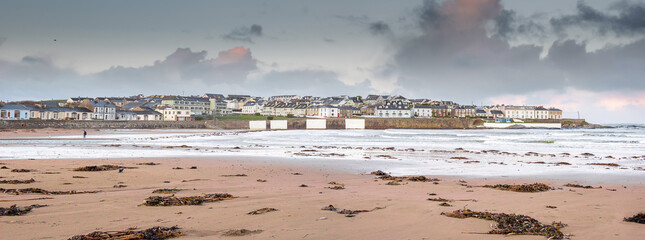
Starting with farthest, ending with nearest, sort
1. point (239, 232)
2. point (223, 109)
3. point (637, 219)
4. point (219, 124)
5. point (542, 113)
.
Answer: point (542, 113)
point (223, 109)
point (219, 124)
point (637, 219)
point (239, 232)

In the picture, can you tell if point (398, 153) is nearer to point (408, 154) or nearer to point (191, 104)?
point (408, 154)

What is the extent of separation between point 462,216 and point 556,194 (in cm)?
371

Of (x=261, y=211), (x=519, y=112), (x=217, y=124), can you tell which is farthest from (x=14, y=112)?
(x=519, y=112)

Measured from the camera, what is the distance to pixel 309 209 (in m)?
6.93

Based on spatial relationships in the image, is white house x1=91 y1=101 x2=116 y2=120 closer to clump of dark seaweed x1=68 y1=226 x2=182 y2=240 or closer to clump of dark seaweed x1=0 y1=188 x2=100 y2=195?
clump of dark seaweed x1=0 y1=188 x2=100 y2=195

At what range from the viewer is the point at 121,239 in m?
4.95

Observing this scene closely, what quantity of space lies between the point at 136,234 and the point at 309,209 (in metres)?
2.61

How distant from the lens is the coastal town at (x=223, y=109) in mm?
82375

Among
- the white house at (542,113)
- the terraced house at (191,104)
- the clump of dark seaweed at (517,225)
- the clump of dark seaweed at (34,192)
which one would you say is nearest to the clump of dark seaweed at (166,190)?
the clump of dark seaweed at (34,192)

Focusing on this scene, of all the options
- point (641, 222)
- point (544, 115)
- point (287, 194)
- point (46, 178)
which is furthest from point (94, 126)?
point (544, 115)

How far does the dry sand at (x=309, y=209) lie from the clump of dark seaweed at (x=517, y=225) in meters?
0.16

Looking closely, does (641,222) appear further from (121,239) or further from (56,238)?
(56,238)

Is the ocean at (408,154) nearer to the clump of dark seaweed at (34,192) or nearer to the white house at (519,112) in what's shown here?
the clump of dark seaweed at (34,192)

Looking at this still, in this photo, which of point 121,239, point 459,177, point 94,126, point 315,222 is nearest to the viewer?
point 121,239
